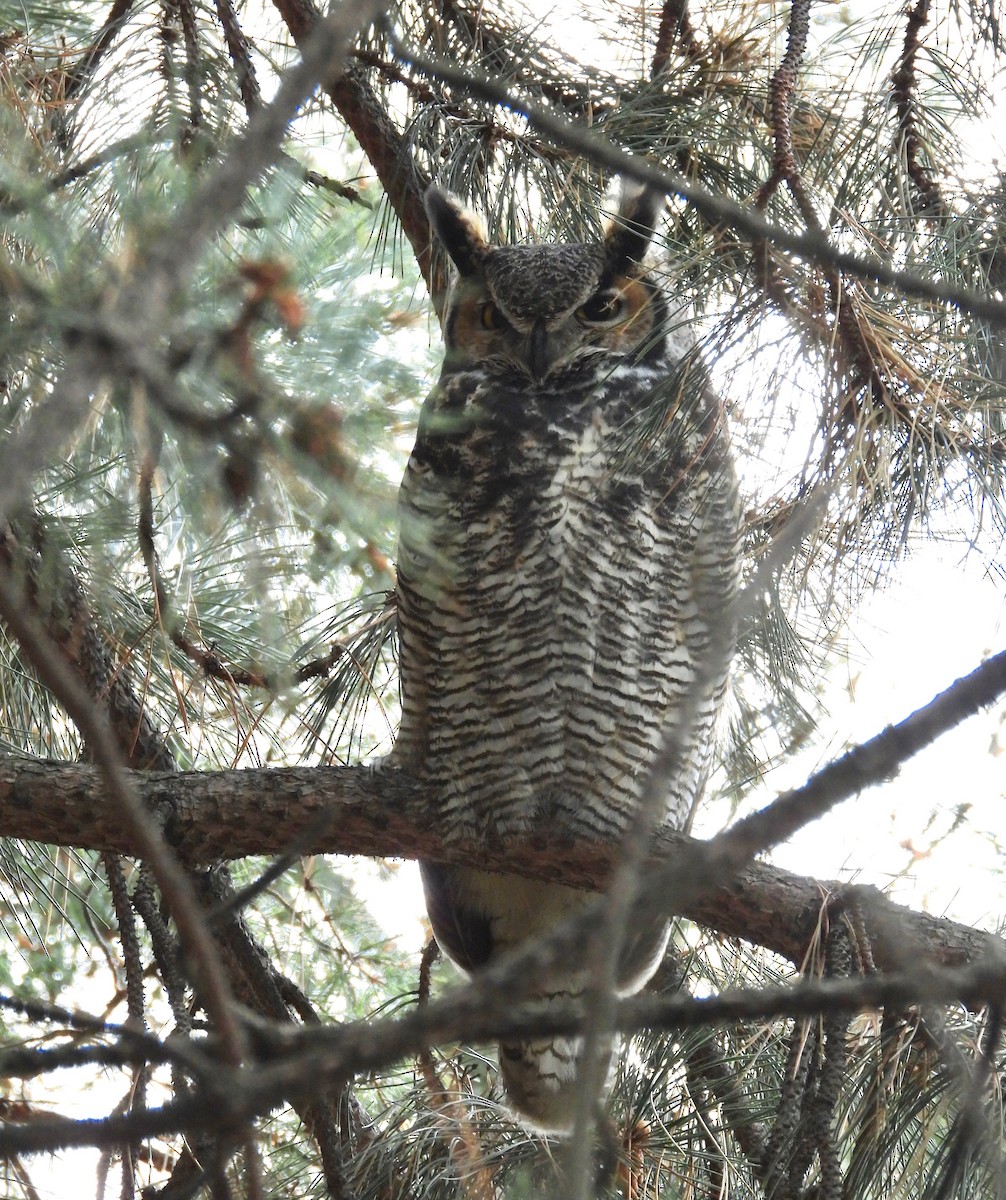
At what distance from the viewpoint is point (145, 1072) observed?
1.50 m

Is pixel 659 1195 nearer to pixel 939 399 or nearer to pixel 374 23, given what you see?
pixel 939 399

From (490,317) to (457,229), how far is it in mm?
178

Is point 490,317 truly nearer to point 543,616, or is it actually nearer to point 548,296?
point 548,296

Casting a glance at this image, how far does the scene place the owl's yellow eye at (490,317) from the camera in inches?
99.7

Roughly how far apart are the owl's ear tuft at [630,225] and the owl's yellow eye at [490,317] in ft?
0.76

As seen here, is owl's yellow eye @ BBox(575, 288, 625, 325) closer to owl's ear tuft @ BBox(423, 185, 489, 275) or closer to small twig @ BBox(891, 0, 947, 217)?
owl's ear tuft @ BBox(423, 185, 489, 275)

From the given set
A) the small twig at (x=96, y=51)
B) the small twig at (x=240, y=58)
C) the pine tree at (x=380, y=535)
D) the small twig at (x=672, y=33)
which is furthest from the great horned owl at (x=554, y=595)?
the small twig at (x=96, y=51)

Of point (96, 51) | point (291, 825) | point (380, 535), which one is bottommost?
point (380, 535)

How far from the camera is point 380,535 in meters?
1.02

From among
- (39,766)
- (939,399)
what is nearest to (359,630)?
(39,766)

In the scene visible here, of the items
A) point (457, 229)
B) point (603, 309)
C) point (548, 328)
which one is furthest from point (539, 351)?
point (457, 229)

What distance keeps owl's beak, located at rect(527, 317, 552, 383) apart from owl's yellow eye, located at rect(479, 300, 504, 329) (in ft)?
0.37

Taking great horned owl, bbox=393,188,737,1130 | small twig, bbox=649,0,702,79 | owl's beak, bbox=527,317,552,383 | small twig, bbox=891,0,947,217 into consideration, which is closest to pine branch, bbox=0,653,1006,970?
great horned owl, bbox=393,188,737,1130

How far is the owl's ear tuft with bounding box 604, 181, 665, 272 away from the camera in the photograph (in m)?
2.40
